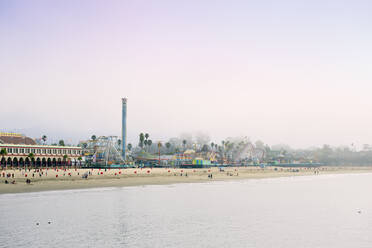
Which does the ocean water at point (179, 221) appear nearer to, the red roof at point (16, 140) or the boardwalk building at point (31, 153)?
the boardwalk building at point (31, 153)

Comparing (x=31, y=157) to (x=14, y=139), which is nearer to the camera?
(x=31, y=157)

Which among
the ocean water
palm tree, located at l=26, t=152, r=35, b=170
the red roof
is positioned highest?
the red roof

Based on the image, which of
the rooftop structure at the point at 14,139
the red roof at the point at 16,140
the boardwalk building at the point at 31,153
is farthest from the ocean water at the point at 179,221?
the rooftop structure at the point at 14,139

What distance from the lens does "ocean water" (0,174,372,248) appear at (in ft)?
100

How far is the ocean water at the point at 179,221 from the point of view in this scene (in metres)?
30.6

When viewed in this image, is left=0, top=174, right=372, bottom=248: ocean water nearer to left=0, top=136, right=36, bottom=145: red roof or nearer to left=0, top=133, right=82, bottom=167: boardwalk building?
left=0, top=133, right=82, bottom=167: boardwalk building

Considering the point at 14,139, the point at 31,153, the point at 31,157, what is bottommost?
the point at 31,157

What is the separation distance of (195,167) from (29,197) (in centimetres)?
10550

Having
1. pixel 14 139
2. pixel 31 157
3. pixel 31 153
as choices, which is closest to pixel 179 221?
pixel 31 157

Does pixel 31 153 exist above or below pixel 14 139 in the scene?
below

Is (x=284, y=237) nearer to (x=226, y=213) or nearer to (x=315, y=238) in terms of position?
(x=315, y=238)

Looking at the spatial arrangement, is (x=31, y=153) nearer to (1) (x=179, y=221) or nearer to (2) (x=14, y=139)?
(2) (x=14, y=139)

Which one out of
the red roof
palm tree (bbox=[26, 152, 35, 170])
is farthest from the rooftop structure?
palm tree (bbox=[26, 152, 35, 170])

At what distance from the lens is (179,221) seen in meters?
39.1
